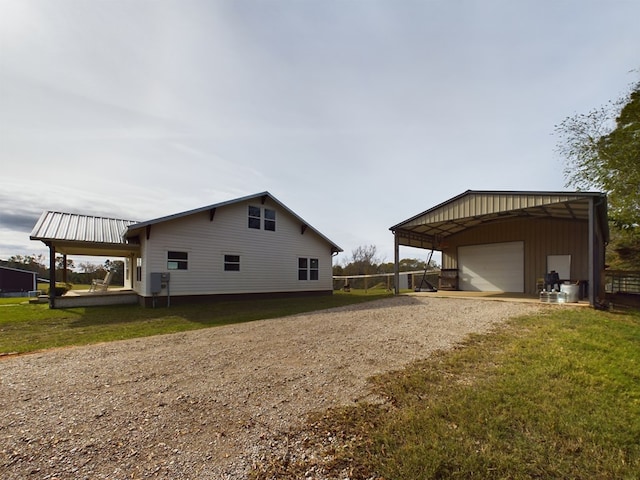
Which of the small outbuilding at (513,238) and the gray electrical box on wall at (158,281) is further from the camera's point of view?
the gray electrical box on wall at (158,281)

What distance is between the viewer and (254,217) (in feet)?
46.1

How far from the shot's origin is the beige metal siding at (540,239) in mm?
12633

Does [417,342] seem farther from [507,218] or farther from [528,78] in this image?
[507,218]

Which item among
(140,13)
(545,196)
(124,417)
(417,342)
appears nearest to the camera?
(124,417)

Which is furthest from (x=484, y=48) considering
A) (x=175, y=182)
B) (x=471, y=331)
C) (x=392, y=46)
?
(x=175, y=182)

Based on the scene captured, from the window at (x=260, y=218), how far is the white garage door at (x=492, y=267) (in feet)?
34.6

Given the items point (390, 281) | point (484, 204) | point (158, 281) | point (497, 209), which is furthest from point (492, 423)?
point (390, 281)

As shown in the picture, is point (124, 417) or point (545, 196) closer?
point (124, 417)

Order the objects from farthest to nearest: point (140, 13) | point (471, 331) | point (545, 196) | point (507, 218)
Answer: point (507, 218) < point (545, 196) < point (140, 13) < point (471, 331)

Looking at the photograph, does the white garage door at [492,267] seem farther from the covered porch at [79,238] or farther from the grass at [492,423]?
the covered porch at [79,238]

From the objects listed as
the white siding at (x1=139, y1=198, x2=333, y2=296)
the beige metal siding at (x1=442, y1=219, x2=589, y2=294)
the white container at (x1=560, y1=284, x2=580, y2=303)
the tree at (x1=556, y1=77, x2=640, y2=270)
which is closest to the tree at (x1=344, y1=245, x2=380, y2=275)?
the white siding at (x1=139, y1=198, x2=333, y2=296)

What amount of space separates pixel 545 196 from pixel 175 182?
547 inches

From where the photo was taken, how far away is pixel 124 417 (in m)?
2.58

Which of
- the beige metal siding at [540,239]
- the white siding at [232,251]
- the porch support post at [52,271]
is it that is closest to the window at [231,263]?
the white siding at [232,251]
